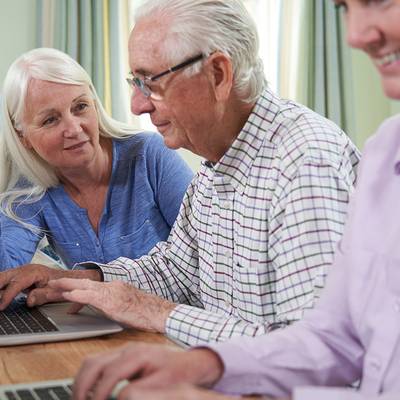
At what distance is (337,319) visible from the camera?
1143 mm

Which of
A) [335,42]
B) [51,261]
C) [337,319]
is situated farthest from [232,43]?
[335,42]

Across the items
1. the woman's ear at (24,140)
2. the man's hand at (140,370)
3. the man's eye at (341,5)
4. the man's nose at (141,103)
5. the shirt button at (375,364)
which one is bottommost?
the woman's ear at (24,140)

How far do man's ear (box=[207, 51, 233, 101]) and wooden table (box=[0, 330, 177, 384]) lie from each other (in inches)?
20.3

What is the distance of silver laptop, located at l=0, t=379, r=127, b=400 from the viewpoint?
3.62ft

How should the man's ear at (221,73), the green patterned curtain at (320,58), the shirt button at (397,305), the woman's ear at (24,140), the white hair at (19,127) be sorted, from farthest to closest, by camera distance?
the green patterned curtain at (320,58) → the woman's ear at (24,140) → the white hair at (19,127) → the man's ear at (221,73) → the shirt button at (397,305)

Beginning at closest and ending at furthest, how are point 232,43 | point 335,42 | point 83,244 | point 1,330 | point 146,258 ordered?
point 1,330, point 232,43, point 146,258, point 83,244, point 335,42

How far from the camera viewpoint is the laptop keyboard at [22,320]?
158 cm

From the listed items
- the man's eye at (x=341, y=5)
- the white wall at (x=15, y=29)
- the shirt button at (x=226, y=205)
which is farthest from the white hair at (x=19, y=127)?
the white wall at (x=15, y=29)

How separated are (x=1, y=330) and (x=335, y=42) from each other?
3131 mm

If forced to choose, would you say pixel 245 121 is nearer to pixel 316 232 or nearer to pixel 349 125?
pixel 316 232

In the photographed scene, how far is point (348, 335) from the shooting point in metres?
1.14

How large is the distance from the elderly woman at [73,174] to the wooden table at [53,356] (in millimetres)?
880

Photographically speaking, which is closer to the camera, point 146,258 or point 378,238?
point 378,238

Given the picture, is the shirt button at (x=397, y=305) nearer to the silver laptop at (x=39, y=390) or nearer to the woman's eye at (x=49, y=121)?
the silver laptop at (x=39, y=390)
